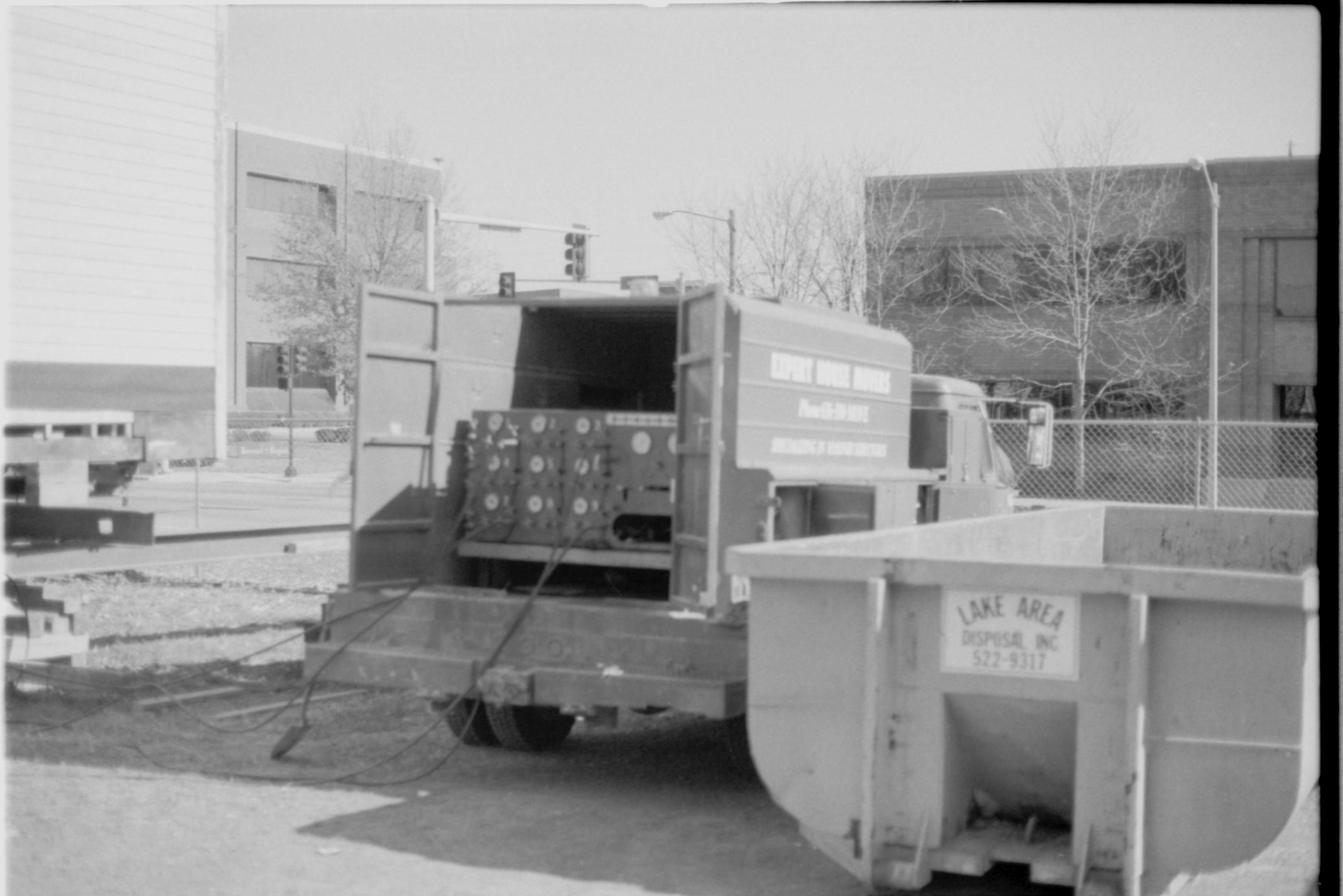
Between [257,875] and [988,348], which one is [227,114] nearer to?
[257,875]

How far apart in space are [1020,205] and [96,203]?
1028 inches

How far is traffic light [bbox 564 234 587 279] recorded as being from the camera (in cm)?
2506

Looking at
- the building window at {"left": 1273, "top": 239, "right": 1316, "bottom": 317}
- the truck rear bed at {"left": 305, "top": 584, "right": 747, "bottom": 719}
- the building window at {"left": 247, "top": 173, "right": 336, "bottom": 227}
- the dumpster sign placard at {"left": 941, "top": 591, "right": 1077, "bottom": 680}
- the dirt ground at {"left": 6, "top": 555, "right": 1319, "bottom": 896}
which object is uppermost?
the building window at {"left": 247, "top": 173, "right": 336, "bottom": 227}

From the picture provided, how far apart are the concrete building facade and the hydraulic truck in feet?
141

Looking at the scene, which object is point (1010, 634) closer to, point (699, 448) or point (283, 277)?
point (699, 448)

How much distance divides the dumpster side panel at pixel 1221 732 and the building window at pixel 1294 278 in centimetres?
3376

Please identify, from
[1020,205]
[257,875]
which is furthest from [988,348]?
[257,875]

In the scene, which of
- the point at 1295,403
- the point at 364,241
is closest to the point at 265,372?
the point at 364,241

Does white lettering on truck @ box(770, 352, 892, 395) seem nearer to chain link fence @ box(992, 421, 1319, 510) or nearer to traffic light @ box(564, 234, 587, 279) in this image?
chain link fence @ box(992, 421, 1319, 510)

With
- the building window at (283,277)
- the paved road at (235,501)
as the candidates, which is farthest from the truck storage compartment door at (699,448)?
the building window at (283,277)

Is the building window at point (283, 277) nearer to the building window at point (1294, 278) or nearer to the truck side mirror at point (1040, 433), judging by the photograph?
the building window at point (1294, 278)

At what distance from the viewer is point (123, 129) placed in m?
11.3

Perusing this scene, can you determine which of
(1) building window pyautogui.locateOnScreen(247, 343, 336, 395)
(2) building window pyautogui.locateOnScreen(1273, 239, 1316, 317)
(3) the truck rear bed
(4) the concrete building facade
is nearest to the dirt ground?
(3) the truck rear bed

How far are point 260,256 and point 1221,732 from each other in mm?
57074
